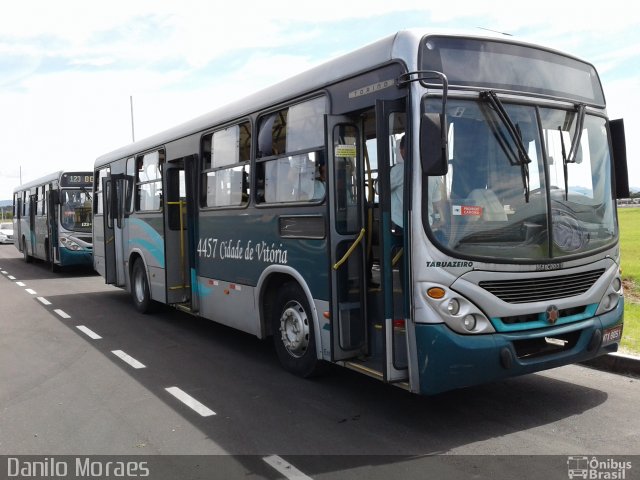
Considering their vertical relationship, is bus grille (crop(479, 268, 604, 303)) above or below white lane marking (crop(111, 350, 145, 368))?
above

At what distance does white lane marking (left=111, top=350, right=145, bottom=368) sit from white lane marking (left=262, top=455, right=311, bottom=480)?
3.31 m

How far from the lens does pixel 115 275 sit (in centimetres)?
1219

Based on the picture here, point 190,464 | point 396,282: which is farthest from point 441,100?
point 190,464

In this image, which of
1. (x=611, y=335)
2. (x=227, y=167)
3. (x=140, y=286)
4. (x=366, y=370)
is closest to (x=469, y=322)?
(x=366, y=370)

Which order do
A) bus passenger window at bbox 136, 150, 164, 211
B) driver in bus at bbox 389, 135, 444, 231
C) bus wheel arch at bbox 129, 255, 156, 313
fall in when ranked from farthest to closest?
bus wheel arch at bbox 129, 255, 156, 313, bus passenger window at bbox 136, 150, 164, 211, driver in bus at bbox 389, 135, 444, 231

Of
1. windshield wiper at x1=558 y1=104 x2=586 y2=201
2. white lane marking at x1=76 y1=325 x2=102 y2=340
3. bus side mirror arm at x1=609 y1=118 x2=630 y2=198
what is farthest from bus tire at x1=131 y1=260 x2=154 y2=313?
bus side mirror arm at x1=609 y1=118 x2=630 y2=198

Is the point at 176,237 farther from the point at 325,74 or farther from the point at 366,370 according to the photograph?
the point at 366,370

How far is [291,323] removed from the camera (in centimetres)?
649

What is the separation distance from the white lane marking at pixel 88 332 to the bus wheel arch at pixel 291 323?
3.34 metres

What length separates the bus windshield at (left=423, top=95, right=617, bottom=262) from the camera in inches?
188

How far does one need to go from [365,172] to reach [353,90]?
714mm

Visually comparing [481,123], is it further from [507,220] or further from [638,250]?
[638,250]

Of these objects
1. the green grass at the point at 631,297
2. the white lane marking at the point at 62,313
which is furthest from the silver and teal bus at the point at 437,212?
the white lane marking at the point at 62,313

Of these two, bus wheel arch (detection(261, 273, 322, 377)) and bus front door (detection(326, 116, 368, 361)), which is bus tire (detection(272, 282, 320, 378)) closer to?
bus wheel arch (detection(261, 273, 322, 377))
